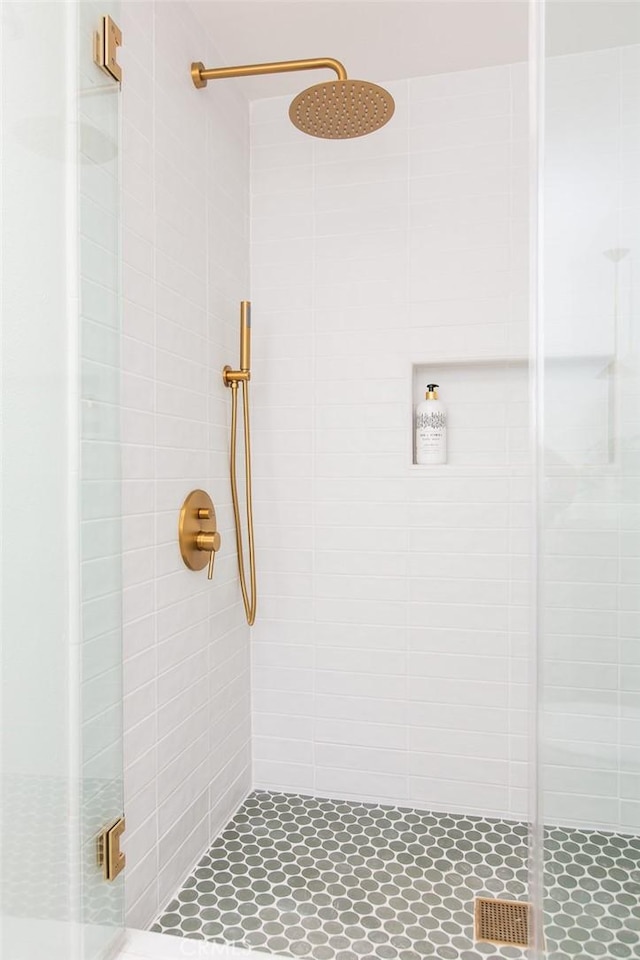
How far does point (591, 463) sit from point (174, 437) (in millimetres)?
1027

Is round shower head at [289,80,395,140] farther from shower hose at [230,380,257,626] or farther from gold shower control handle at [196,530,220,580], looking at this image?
gold shower control handle at [196,530,220,580]

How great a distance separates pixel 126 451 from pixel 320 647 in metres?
1.02

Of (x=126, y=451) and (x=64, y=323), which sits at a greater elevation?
(x=64, y=323)

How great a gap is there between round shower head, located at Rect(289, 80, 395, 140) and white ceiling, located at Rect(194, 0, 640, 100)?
35 cm

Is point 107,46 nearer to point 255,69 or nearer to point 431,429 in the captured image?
point 255,69

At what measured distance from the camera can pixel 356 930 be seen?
149cm

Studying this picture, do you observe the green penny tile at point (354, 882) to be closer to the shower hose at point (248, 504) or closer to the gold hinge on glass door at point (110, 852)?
the gold hinge on glass door at point (110, 852)

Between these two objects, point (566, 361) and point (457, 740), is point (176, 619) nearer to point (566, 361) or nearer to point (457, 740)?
point (457, 740)

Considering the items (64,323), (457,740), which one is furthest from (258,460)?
Result: (64,323)

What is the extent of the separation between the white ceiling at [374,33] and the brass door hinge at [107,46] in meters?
0.78

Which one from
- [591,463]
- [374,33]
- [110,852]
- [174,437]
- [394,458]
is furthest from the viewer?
[394,458]

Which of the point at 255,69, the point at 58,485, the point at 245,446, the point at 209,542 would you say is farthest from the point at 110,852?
the point at 255,69

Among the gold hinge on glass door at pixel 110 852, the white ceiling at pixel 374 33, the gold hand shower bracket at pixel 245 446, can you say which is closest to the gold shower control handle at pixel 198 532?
the gold hand shower bracket at pixel 245 446

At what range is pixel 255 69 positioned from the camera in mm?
1715
